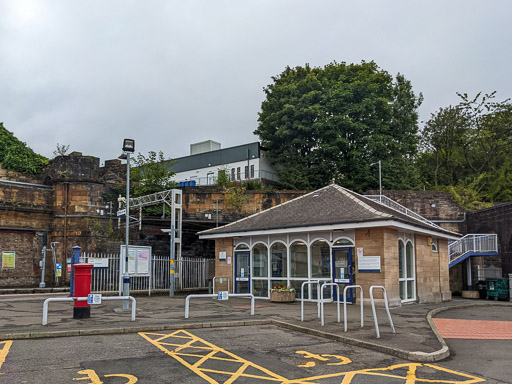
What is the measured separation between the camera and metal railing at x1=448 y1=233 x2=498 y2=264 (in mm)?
25578

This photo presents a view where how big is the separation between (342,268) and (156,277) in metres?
10.5

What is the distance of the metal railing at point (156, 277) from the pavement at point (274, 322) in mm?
4786

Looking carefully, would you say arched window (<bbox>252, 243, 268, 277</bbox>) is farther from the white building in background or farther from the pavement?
the white building in background

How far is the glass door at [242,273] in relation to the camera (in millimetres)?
20078

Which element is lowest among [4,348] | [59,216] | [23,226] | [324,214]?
[4,348]

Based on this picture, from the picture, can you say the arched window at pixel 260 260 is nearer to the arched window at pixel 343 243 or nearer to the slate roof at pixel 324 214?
the slate roof at pixel 324 214

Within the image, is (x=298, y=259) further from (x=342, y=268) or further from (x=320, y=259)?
(x=342, y=268)

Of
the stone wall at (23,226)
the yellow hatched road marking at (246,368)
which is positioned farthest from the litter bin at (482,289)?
the stone wall at (23,226)

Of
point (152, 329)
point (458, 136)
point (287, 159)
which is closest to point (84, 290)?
point (152, 329)

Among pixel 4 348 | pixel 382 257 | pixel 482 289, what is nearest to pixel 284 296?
pixel 382 257

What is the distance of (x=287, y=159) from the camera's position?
3844 centimetres

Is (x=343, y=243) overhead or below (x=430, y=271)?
overhead

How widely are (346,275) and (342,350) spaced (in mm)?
8498

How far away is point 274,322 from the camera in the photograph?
11898mm
